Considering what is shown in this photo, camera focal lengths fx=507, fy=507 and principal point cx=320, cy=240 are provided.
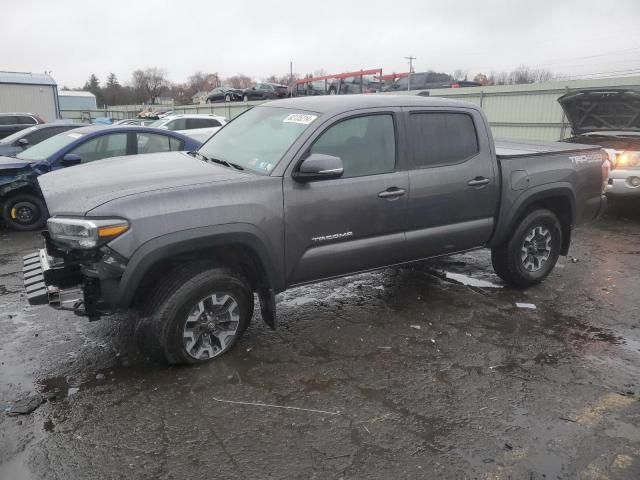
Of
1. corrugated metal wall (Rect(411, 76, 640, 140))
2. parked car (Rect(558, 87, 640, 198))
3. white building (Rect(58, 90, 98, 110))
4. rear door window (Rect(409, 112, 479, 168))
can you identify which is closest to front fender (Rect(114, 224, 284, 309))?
rear door window (Rect(409, 112, 479, 168))

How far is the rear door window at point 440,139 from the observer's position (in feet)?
14.5

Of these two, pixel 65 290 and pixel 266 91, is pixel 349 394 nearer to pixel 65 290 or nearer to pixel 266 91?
pixel 65 290

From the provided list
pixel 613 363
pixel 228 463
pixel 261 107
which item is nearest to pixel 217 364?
pixel 228 463

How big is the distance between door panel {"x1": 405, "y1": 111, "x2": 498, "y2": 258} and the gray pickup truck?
0.01 m

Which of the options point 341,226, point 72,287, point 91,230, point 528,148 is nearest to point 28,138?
point 72,287

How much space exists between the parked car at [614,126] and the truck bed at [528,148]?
304cm

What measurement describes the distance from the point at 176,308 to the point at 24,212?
18.4 feet

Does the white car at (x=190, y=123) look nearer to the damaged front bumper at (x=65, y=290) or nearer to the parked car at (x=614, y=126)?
the parked car at (x=614, y=126)

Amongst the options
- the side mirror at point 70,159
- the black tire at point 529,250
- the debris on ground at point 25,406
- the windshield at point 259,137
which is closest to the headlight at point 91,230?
the debris on ground at point 25,406

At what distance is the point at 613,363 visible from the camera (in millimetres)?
3885

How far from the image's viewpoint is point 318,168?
11.9 ft

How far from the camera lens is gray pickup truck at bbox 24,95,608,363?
3.27 m

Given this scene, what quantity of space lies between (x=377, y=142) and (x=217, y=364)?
2181 millimetres

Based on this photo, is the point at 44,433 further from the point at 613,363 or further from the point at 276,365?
the point at 613,363
